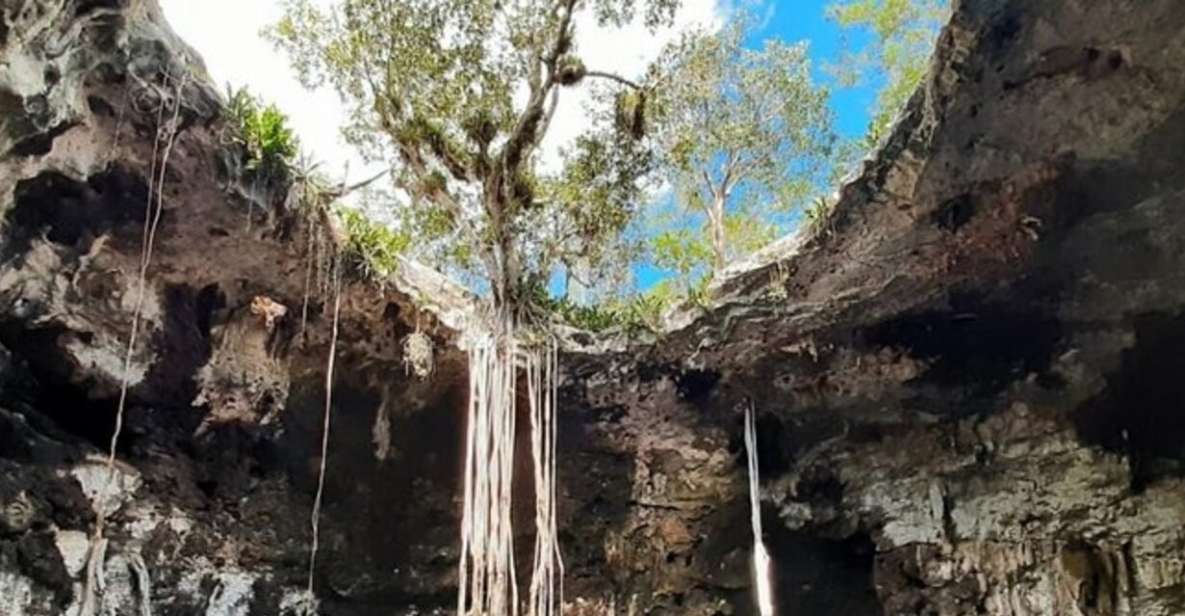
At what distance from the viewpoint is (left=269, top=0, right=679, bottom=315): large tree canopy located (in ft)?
15.9

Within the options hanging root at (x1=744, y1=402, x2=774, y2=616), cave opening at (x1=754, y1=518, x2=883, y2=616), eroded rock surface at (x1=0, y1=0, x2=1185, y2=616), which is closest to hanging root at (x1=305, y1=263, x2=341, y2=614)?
eroded rock surface at (x1=0, y1=0, x2=1185, y2=616)

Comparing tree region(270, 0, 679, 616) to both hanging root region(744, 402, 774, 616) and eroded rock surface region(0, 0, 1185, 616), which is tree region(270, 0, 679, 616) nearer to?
eroded rock surface region(0, 0, 1185, 616)

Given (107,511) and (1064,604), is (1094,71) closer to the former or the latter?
(1064,604)

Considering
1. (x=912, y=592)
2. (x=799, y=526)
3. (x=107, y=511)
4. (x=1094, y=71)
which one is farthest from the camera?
(x=799, y=526)

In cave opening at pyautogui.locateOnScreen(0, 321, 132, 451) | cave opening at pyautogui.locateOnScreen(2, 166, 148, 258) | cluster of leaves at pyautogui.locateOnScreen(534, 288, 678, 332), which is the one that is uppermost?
cave opening at pyautogui.locateOnScreen(2, 166, 148, 258)

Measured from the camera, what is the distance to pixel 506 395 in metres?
5.19

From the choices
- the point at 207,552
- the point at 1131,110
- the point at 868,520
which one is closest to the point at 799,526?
the point at 868,520

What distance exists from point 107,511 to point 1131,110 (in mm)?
4829

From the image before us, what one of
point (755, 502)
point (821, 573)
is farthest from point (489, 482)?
point (821, 573)

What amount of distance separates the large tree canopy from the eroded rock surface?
0.42 meters

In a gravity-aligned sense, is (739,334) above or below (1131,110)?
below

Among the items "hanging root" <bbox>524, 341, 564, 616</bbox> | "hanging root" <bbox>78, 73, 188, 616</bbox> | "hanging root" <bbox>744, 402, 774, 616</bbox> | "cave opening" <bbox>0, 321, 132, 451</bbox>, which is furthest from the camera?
"hanging root" <bbox>744, 402, 774, 616</bbox>

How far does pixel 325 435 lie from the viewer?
18.0ft

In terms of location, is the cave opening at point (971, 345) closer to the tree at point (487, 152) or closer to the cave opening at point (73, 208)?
the tree at point (487, 152)
